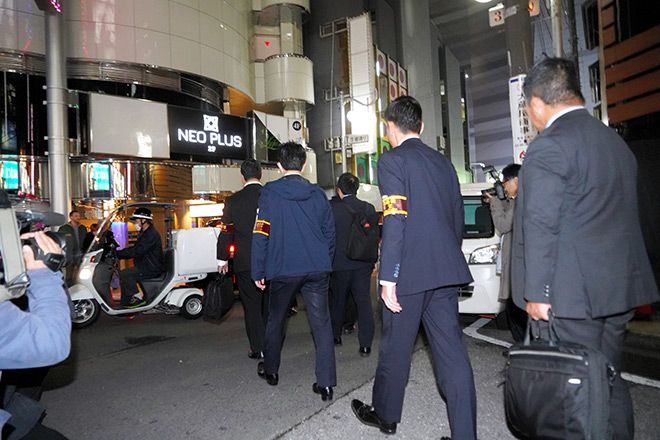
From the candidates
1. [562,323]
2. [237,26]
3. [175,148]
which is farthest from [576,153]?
[237,26]

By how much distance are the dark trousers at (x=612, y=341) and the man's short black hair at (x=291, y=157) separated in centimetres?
246

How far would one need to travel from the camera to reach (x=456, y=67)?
3409cm

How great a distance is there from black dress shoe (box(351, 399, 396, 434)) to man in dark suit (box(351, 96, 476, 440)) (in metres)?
0.05

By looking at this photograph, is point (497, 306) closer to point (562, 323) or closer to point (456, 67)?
point (562, 323)

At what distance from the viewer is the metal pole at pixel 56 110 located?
917 cm

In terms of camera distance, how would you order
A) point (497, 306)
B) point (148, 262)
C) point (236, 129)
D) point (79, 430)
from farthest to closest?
point (236, 129)
point (148, 262)
point (497, 306)
point (79, 430)

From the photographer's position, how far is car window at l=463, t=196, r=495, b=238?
612cm

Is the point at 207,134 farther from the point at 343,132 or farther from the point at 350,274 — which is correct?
the point at 350,274

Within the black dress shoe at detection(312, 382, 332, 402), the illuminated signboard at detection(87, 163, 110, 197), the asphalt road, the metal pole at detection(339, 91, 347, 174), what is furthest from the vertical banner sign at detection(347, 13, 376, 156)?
the black dress shoe at detection(312, 382, 332, 402)

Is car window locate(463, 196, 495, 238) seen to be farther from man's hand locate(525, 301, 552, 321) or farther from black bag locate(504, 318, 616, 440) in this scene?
black bag locate(504, 318, 616, 440)

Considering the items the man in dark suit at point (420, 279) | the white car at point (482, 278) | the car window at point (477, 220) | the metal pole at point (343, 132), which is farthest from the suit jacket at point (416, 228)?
the metal pole at point (343, 132)

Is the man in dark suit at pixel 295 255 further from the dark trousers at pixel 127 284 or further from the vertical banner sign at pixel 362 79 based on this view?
the vertical banner sign at pixel 362 79

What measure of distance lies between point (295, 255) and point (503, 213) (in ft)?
7.82

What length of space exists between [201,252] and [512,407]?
6.14 metres
